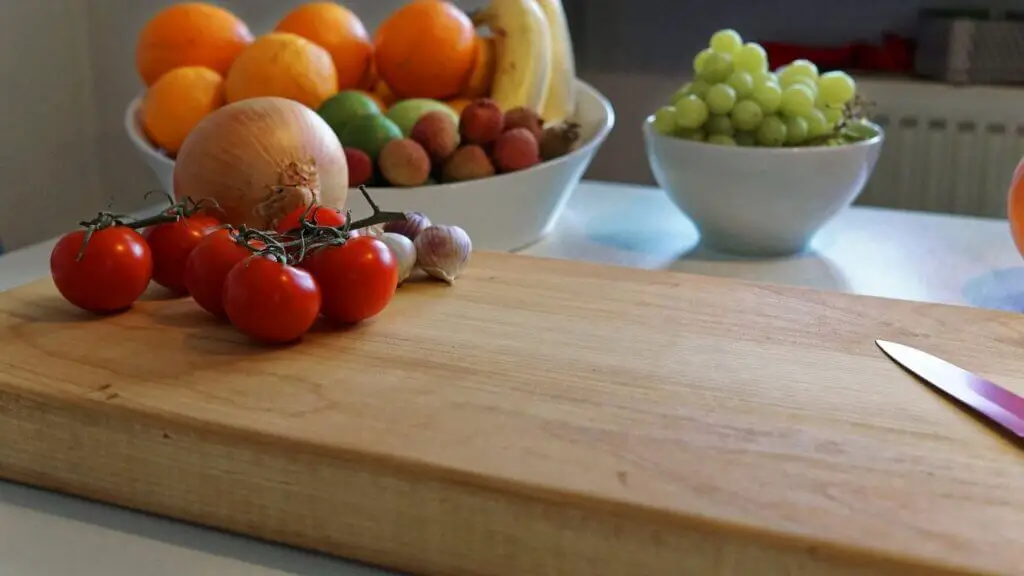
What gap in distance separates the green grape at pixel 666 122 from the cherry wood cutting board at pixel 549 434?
348 mm

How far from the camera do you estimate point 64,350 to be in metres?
0.62

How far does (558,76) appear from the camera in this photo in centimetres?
116

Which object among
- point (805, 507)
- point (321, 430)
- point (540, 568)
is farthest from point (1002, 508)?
point (321, 430)

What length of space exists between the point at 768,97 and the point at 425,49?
15.0 inches

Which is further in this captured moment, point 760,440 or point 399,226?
point 399,226

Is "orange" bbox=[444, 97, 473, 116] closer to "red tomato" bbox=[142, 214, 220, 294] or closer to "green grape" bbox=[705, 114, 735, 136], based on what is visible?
"green grape" bbox=[705, 114, 735, 136]

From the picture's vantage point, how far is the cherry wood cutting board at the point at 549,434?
0.44 meters

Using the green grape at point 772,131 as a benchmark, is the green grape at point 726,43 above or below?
above

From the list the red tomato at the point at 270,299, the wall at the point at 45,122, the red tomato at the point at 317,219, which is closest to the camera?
the red tomato at the point at 270,299

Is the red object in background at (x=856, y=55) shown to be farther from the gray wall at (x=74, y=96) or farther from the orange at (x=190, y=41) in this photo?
the orange at (x=190, y=41)

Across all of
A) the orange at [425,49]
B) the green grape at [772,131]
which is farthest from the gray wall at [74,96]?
the green grape at [772,131]

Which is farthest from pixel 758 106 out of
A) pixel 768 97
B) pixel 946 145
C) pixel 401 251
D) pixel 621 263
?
pixel 946 145

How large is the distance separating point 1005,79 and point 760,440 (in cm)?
169

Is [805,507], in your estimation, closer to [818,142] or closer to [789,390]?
[789,390]
